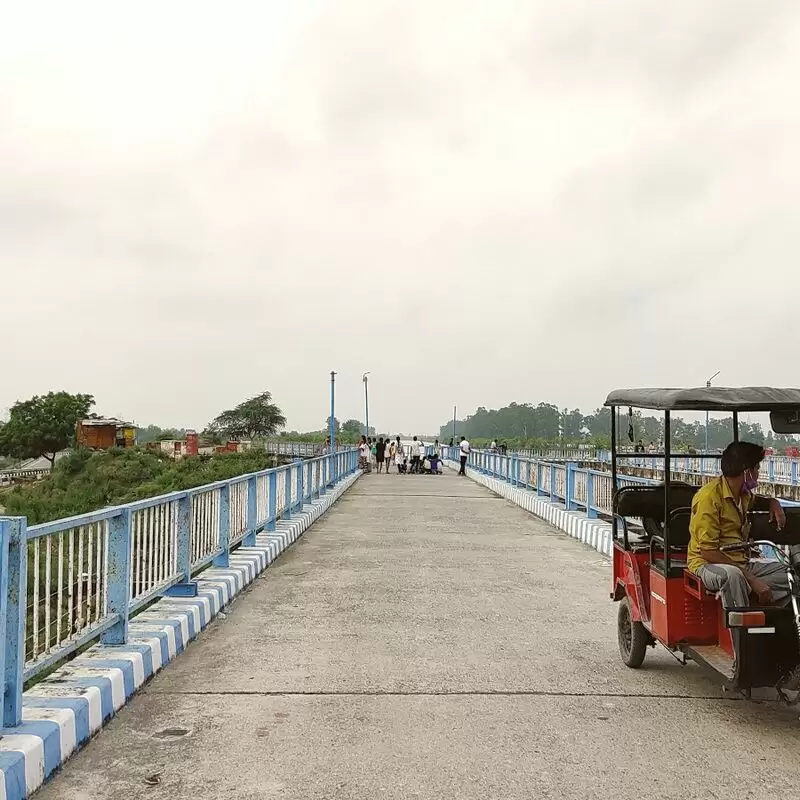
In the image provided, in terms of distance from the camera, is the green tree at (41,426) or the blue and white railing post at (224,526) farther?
the green tree at (41,426)

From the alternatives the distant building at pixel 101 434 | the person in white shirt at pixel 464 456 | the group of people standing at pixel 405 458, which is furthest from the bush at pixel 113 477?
the person in white shirt at pixel 464 456

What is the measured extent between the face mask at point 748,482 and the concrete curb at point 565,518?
7.25 m

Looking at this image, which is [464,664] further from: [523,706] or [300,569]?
[300,569]

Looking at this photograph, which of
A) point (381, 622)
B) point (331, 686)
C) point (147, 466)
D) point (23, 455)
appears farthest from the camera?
point (23, 455)

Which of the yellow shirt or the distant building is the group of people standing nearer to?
the yellow shirt

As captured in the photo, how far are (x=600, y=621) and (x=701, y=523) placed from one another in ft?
10.2

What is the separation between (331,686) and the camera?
5.53 meters

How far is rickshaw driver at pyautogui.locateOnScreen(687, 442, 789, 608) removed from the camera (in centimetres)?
459

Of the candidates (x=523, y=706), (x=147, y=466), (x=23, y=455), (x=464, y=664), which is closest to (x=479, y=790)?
(x=523, y=706)

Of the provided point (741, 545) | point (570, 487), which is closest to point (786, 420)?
point (741, 545)

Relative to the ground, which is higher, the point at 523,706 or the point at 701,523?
the point at 701,523

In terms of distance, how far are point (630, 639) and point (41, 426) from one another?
10151 centimetres

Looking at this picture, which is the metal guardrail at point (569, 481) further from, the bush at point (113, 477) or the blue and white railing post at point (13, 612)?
the bush at point (113, 477)

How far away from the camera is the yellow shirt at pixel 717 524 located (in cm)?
491
